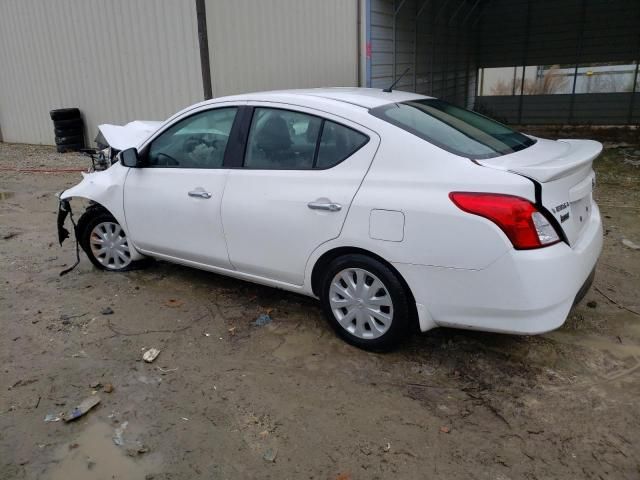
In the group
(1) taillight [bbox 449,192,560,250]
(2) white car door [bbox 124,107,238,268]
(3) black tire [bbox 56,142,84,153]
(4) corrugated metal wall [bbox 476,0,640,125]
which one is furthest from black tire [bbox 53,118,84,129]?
(1) taillight [bbox 449,192,560,250]

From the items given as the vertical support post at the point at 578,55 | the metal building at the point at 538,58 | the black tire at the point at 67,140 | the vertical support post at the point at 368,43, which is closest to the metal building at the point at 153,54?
the vertical support post at the point at 368,43

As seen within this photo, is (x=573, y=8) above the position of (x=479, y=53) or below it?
above

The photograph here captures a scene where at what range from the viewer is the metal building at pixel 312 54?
868cm

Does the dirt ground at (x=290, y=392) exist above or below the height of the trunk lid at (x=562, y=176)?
below

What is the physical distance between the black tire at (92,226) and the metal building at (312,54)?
193 inches

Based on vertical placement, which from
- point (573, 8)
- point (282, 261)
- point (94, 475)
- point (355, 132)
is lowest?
point (94, 475)

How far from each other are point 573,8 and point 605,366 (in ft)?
A: 42.9

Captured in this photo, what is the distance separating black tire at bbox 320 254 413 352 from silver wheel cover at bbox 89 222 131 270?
2.17 metres

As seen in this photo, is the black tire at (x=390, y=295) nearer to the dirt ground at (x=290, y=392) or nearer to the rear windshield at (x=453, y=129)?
the dirt ground at (x=290, y=392)

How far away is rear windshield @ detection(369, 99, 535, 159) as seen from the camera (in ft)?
10.4

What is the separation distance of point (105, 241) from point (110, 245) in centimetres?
6

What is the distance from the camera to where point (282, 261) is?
361 cm

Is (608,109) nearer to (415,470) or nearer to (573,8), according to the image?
(573,8)

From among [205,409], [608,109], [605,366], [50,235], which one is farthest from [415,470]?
[608,109]
